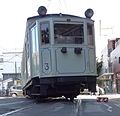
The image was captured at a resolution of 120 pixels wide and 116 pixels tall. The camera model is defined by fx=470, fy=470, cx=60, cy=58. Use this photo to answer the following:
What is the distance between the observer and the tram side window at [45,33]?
76.2 ft

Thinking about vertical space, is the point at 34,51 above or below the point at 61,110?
above

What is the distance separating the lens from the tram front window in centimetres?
2314

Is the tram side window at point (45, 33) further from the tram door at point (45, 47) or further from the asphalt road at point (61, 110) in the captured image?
the asphalt road at point (61, 110)

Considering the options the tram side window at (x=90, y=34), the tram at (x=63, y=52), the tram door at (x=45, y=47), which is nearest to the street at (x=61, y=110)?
the tram at (x=63, y=52)

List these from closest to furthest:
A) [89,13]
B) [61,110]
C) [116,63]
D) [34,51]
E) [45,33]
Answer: [61,110] → [45,33] → [89,13] → [34,51] → [116,63]

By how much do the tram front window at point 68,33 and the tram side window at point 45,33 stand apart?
1.32 feet

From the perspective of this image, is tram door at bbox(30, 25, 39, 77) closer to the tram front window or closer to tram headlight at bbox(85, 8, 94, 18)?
the tram front window

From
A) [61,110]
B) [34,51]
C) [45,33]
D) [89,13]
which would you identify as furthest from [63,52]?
[61,110]

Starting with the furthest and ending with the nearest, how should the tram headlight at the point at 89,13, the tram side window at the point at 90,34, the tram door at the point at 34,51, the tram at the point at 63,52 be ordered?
the tram side window at the point at 90,34 → the tram headlight at the point at 89,13 → the tram door at the point at 34,51 → the tram at the point at 63,52

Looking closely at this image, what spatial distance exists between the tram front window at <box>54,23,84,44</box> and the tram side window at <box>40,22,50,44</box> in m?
0.40

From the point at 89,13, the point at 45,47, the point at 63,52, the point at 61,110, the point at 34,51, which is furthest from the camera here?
the point at 34,51

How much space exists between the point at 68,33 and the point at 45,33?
1142mm

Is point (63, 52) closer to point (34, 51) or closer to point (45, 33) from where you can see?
point (45, 33)

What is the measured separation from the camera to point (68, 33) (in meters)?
23.2
